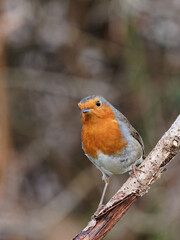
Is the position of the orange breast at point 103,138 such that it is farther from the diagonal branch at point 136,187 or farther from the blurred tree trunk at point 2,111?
the blurred tree trunk at point 2,111

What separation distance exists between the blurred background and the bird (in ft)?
6.81

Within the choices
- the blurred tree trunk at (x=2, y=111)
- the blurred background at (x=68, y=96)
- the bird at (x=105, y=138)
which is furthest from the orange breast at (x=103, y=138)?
the blurred tree trunk at (x=2, y=111)

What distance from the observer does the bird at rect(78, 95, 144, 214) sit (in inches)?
145

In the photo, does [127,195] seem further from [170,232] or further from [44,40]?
[44,40]

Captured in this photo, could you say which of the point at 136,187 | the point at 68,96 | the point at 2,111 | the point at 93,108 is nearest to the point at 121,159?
the point at 93,108

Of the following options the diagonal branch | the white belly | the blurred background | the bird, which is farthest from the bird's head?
the blurred background

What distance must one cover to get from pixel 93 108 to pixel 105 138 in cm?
28

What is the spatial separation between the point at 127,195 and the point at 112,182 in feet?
12.1

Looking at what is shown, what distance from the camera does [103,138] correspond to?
3.67 m

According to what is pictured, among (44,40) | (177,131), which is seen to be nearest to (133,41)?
(44,40)

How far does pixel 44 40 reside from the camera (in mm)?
6727

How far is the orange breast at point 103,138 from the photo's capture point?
3678 mm

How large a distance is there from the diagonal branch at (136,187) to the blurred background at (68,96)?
2.87 metres

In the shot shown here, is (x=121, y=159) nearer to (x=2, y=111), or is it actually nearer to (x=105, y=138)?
(x=105, y=138)
